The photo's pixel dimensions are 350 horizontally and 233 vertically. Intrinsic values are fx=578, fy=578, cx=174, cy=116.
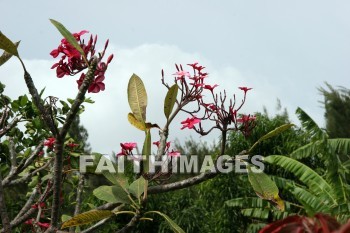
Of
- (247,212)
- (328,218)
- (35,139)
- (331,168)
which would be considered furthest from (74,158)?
(247,212)

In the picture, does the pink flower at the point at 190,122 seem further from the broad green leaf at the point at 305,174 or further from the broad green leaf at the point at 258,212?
the broad green leaf at the point at 258,212

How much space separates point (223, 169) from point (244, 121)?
1.61ft

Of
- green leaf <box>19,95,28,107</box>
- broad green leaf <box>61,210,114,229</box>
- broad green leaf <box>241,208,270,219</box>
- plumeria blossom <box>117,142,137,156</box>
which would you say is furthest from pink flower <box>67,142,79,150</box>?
broad green leaf <box>241,208,270,219</box>

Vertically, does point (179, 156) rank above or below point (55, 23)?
below

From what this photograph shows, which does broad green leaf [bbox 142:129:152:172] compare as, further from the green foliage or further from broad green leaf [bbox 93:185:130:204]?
the green foliage

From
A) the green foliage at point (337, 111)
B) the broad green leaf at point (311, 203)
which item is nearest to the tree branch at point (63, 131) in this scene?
the broad green leaf at point (311, 203)

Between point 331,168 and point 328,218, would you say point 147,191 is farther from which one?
point 331,168

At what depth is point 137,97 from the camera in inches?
91.0

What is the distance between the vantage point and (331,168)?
1001 cm

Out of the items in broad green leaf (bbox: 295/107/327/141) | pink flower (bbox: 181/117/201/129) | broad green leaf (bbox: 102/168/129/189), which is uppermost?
broad green leaf (bbox: 295/107/327/141)

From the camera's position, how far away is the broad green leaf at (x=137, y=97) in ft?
7.54

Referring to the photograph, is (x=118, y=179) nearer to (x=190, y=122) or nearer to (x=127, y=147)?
(x=127, y=147)

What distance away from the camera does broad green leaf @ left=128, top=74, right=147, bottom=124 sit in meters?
2.30

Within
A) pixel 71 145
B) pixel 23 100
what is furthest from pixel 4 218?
pixel 23 100
